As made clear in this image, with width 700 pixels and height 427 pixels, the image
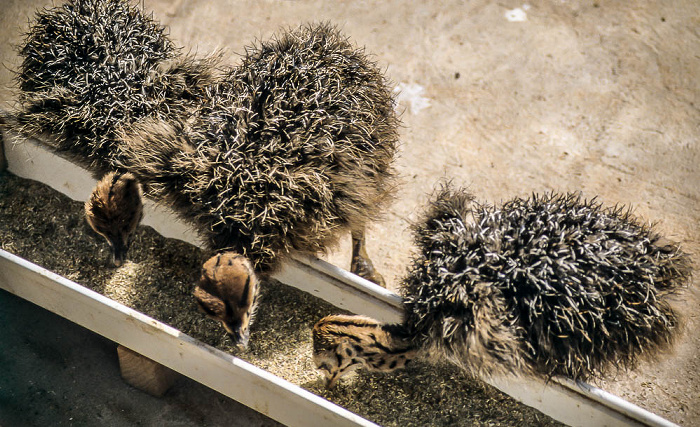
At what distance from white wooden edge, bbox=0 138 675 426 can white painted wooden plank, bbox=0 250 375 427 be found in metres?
0.40

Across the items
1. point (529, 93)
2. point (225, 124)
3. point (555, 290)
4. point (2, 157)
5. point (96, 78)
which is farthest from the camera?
point (529, 93)

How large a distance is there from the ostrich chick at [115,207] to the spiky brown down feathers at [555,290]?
1100 mm

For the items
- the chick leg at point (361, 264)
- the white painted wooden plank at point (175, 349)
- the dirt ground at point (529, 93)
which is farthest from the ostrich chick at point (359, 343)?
the dirt ground at point (529, 93)

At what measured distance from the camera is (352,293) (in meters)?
2.64

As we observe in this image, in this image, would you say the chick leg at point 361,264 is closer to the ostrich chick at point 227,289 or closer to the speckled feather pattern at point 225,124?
the speckled feather pattern at point 225,124

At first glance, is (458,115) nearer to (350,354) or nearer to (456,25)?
(456,25)

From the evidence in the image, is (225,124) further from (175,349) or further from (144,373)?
(144,373)

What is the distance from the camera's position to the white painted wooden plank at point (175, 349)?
2326 millimetres

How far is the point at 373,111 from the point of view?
267 centimetres

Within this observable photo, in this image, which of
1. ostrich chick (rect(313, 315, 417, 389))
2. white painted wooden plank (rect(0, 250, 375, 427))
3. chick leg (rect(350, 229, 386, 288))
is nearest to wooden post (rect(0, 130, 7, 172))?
white painted wooden plank (rect(0, 250, 375, 427))

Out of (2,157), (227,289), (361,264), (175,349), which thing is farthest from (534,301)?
(2,157)

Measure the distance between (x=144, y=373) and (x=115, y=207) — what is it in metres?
0.79

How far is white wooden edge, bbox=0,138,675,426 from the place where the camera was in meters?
2.32

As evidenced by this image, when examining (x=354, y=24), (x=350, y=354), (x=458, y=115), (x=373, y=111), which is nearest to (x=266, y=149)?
(x=373, y=111)
